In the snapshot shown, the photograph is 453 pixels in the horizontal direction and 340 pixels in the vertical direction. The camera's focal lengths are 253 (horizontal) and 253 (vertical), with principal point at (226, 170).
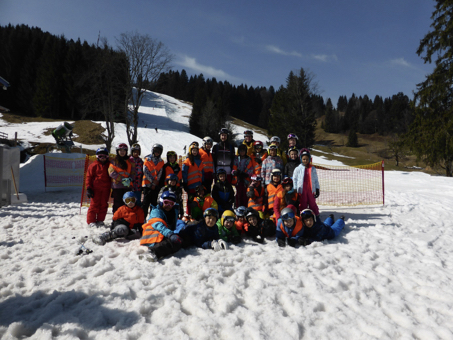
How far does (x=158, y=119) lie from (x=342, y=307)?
155ft

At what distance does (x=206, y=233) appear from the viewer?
4.44 metres

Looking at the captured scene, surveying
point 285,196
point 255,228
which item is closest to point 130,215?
point 255,228

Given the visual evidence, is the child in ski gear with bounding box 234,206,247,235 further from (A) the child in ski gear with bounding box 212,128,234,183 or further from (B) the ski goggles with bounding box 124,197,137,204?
(B) the ski goggles with bounding box 124,197,137,204

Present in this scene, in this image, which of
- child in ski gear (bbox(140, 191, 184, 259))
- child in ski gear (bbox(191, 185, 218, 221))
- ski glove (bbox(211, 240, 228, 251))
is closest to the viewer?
child in ski gear (bbox(140, 191, 184, 259))

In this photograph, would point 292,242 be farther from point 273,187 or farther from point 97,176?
point 97,176

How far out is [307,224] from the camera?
15.4 feet

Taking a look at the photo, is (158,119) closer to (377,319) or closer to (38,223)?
(38,223)

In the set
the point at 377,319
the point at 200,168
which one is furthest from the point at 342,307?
the point at 200,168

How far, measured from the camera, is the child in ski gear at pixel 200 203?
550 cm

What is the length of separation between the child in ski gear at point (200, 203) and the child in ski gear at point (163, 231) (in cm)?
74

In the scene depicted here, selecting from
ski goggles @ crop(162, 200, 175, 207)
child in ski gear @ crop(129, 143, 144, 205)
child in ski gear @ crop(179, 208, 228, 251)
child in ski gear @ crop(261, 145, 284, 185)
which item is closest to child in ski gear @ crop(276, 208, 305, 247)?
child in ski gear @ crop(179, 208, 228, 251)

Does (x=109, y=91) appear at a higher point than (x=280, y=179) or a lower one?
higher

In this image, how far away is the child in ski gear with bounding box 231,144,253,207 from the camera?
6094mm

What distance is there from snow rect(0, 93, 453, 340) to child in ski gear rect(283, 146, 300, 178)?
1.76 m
